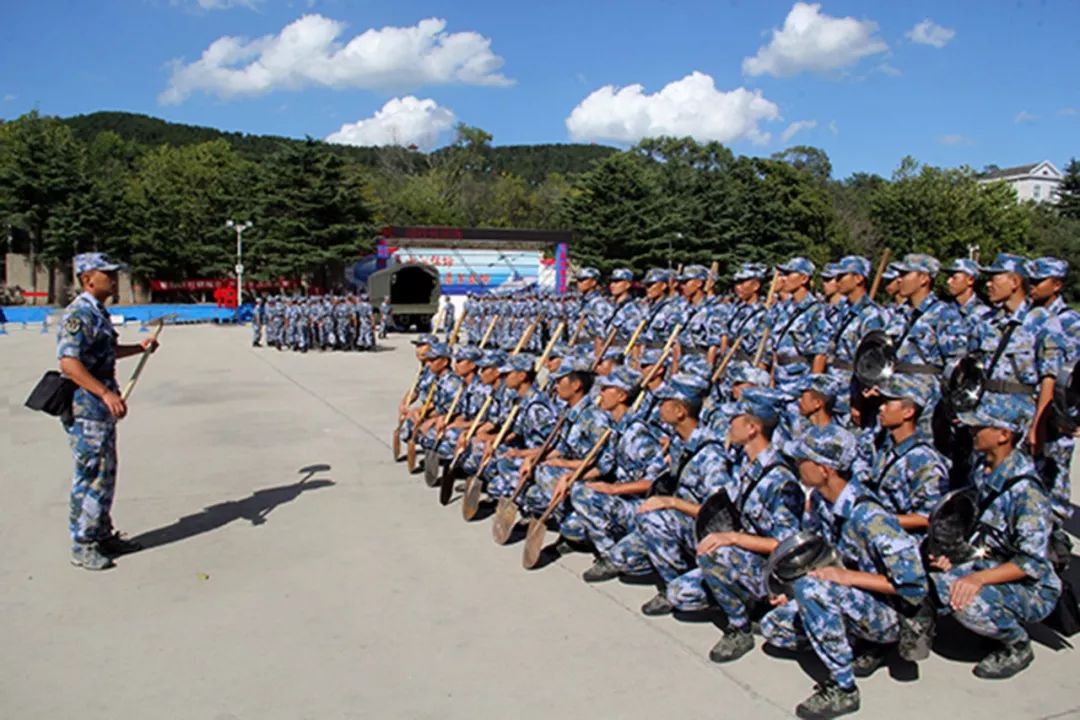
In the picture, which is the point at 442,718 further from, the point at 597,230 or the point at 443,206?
the point at 443,206

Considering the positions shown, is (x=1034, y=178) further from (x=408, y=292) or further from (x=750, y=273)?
(x=750, y=273)

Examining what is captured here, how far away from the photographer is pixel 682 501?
4906 mm

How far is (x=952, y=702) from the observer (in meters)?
4.02

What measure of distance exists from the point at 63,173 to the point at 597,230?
30515 millimetres

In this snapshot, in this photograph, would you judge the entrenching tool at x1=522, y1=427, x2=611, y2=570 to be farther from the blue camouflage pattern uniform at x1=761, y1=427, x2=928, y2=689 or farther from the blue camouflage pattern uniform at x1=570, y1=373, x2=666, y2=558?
the blue camouflage pattern uniform at x1=761, y1=427, x2=928, y2=689

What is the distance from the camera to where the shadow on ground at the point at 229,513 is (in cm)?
654

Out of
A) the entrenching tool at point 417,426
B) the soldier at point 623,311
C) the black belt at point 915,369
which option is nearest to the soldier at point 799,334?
the black belt at point 915,369

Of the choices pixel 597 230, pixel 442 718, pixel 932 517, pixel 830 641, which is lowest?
pixel 442 718

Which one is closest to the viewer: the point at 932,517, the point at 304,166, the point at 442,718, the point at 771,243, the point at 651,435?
the point at 442,718

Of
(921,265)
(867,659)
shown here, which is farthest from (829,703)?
(921,265)

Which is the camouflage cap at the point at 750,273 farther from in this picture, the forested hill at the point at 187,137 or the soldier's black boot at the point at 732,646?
the forested hill at the point at 187,137

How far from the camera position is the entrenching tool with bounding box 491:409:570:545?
629 centimetres

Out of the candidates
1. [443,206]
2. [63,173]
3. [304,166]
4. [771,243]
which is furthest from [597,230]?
[63,173]

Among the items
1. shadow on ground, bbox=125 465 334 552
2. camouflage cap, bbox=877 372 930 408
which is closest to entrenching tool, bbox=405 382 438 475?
shadow on ground, bbox=125 465 334 552
